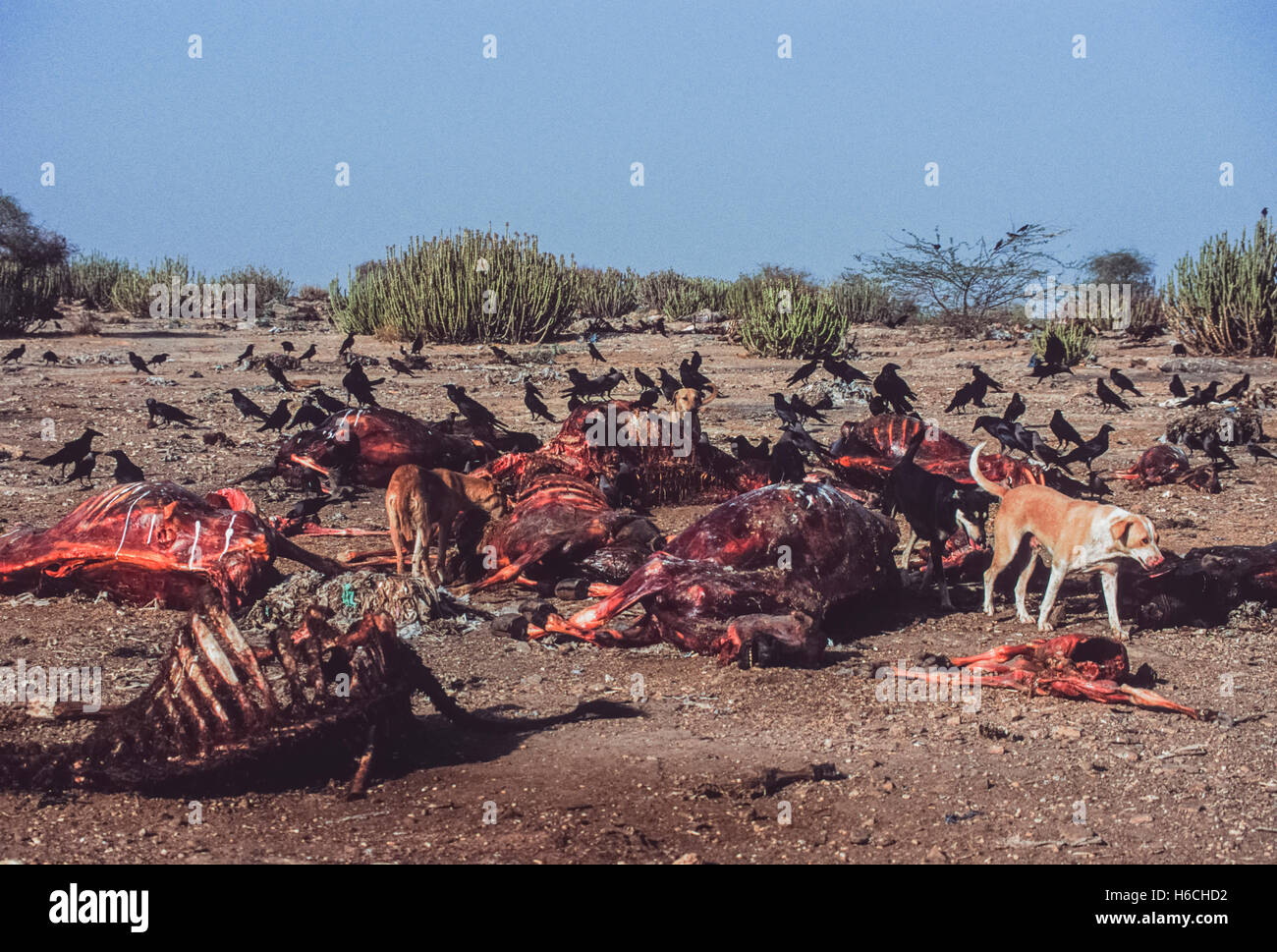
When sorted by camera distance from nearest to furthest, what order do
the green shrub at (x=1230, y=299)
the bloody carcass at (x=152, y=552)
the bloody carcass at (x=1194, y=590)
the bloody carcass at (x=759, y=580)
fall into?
the bloody carcass at (x=759, y=580) < the bloody carcass at (x=1194, y=590) < the bloody carcass at (x=152, y=552) < the green shrub at (x=1230, y=299)

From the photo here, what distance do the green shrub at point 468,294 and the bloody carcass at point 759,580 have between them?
15227mm

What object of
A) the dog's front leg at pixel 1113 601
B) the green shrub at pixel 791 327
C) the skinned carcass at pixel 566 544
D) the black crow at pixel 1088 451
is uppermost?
the green shrub at pixel 791 327

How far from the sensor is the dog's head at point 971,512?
617 centimetres

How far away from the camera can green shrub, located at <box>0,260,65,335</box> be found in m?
21.1

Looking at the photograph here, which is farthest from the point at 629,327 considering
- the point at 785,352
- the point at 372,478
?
the point at 372,478

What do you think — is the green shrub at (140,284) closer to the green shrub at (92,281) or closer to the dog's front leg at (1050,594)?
the green shrub at (92,281)

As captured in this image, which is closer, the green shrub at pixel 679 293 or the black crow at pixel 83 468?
the black crow at pixel 83 468

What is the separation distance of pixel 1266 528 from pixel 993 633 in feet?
9.92

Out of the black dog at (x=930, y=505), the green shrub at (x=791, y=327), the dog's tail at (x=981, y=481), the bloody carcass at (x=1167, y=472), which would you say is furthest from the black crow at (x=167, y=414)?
the green shrub at (x=791, y=327)

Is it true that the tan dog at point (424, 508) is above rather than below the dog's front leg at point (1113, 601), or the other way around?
above

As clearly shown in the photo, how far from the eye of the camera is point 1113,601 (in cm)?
534

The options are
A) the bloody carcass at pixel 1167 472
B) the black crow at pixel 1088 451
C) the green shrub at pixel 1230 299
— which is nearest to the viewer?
the black crow at pixel 1088 451

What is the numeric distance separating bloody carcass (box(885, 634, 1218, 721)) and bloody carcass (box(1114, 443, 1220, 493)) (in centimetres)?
426

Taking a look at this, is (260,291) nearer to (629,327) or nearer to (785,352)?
(629,327)
